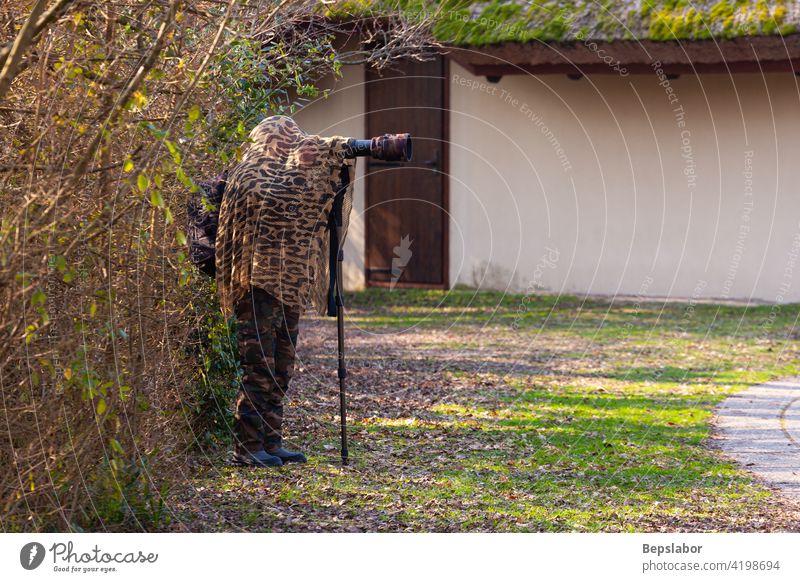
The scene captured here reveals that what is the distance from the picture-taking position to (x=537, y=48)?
452 inches

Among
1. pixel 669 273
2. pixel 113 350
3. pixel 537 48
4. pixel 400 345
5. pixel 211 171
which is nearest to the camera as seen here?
pixel 113 350

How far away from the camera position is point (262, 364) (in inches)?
212

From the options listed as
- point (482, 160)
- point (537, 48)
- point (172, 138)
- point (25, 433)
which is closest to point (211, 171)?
point (172, 138)

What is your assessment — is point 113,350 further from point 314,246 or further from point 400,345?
point 400,345

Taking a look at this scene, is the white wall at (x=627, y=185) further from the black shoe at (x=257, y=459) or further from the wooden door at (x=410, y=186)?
the black shoe at (x=257, y=459)

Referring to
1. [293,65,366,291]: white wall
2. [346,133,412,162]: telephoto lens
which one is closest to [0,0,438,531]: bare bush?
[346,133,412,162]: telephoto lens

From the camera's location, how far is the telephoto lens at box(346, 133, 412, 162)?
5.22 m

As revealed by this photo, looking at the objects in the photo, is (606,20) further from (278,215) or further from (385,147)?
(278,215)

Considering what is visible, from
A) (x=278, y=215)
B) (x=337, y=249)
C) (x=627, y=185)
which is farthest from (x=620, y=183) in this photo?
(x=278, y=215)

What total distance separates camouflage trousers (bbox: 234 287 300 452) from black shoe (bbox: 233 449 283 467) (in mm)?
29

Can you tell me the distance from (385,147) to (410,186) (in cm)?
779

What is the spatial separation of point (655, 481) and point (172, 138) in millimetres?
2833

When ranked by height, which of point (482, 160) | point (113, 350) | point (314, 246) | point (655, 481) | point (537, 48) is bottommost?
point (655, 481)

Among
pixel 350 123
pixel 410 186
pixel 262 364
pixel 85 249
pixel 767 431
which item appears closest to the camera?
pixel 85 249
